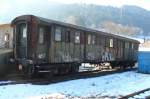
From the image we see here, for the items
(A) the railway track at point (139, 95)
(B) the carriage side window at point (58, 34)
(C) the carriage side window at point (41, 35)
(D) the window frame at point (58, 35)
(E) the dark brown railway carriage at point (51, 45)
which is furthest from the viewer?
(B) the carriage side window at point (58, 34)

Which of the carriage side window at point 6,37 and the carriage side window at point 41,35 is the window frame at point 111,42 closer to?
the carriage side window at point 6,37

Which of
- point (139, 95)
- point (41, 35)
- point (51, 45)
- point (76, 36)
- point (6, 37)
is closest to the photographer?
point (139, 95)

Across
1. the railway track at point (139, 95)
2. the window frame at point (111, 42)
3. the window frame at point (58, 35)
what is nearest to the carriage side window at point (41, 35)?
the window frame at point (58, 35)

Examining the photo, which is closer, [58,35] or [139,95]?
[139,95]

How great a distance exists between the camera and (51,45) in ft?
64.4

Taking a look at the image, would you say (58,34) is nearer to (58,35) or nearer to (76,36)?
(58,35)

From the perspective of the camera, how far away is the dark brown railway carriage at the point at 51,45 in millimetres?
18703

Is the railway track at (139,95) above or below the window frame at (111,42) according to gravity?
below

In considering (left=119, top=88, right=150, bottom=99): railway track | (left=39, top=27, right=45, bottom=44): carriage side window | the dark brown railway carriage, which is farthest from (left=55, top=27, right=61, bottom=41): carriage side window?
(left=119, top=88, right=150, bottom=99): railway track

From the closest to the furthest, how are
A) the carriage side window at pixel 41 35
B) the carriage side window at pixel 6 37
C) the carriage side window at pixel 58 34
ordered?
the carriage side window at pixel 41 35 < the carriage side window at pixel 58 34 < the carriage side window at pixel 6 37

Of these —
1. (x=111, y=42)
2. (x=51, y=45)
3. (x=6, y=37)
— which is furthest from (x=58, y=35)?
(x=6, y=37)

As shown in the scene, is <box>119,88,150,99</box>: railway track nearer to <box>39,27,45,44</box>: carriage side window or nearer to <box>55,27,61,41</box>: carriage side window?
<box>39,27,45,44</box>: carriage side window

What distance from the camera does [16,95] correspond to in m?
12.8

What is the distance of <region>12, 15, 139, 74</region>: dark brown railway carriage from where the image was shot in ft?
61.4
